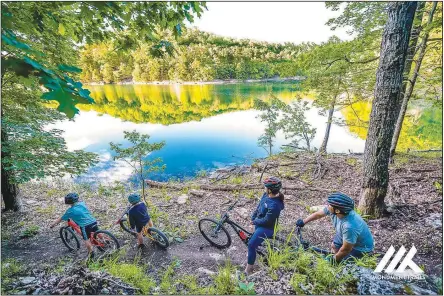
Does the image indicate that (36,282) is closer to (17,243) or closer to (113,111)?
(17,243)

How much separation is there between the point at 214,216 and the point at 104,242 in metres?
3.05

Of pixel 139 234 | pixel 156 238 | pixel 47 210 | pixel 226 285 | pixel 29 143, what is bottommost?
pixel 47 210

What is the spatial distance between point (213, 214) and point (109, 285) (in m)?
4.49

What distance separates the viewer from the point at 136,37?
392 centimetres

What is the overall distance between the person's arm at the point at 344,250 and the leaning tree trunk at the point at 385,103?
8.02 ft

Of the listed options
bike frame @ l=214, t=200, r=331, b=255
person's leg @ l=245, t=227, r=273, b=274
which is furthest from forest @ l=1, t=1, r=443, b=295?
person's leg @ l=245, t=227, r=273, b=274

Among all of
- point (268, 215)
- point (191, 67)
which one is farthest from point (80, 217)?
point (191, 67)

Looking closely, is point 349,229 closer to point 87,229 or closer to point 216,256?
point 216,256

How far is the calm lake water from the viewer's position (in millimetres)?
16953

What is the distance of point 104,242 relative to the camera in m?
5.46

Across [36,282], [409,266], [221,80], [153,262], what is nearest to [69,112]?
[36,282]

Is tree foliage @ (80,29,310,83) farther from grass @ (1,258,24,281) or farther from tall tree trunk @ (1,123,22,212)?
grass @ (1,258,24,281)

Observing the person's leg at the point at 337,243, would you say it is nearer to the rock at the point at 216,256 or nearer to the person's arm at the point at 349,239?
the person's arm at the point at 349,239

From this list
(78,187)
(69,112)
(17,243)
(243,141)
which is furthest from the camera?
(243,141)
